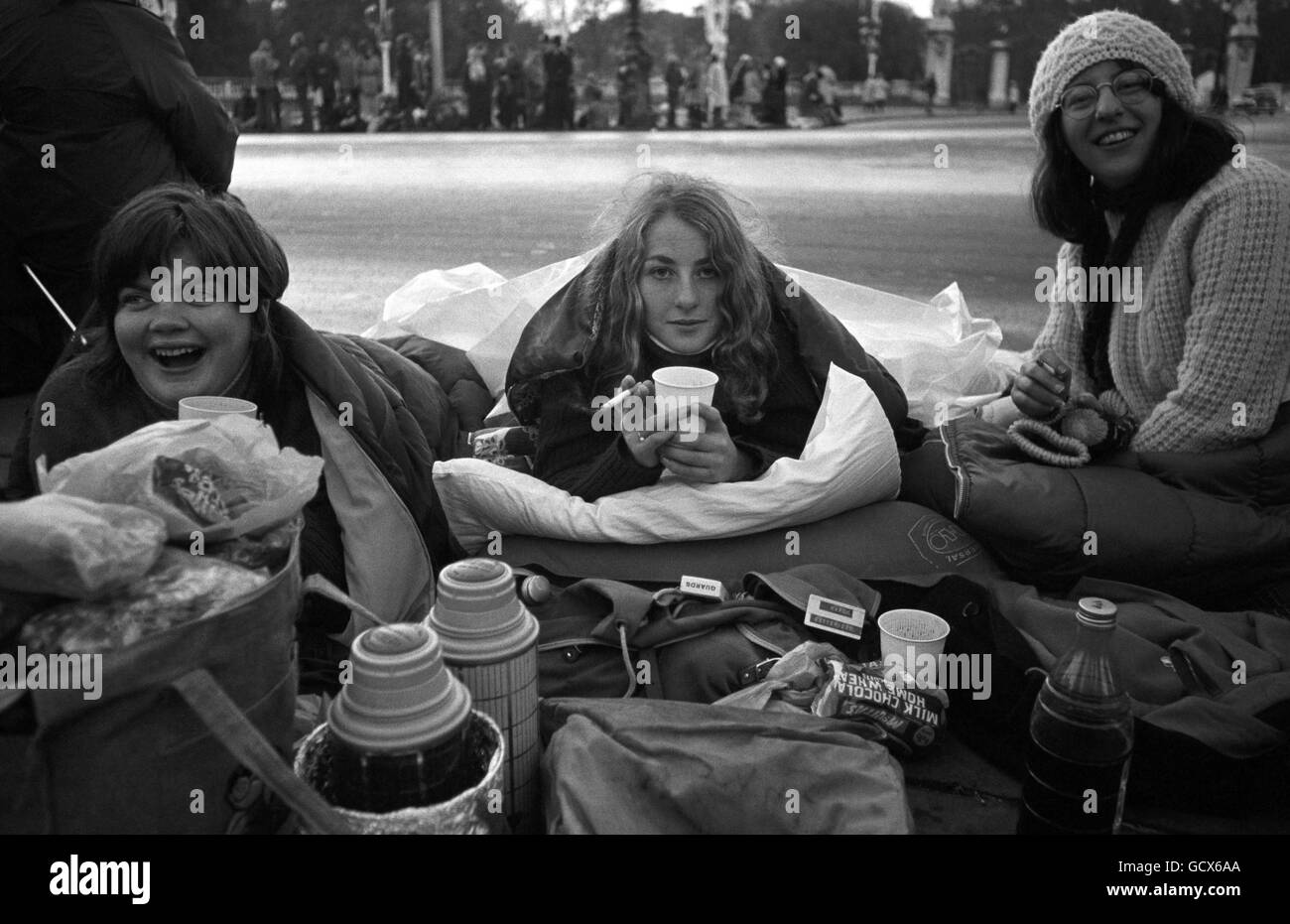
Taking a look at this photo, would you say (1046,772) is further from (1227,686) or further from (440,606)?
(440,606)

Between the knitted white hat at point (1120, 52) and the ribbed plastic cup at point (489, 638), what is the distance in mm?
2289

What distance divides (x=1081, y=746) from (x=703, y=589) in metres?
0.92

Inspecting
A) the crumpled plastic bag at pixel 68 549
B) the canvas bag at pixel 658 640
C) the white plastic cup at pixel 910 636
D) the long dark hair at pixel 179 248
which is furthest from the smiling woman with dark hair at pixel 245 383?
the white plastic cup at pixel 910 636

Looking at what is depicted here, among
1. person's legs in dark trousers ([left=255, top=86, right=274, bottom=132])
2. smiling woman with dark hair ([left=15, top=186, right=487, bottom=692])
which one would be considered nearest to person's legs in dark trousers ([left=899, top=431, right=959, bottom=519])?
smiling woman with dark hair ([left=15, top=186, right=487, bottom=692])

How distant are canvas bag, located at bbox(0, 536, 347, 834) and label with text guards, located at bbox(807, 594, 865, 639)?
1318 millimetres

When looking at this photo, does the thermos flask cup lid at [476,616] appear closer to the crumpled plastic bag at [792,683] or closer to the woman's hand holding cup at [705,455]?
the crumpled plastic bag at [792,683]

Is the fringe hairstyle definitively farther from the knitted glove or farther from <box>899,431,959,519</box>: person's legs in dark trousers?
the knitted glove

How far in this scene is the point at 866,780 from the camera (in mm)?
1850

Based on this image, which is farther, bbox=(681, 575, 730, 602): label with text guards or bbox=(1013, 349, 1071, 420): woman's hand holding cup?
bbox=(1013, 349, 1071, 420): woman's hand holding cup

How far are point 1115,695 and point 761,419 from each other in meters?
1.43

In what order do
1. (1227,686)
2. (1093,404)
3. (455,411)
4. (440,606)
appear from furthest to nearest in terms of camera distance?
(455,411) < (1093,404) < (1227,686) < (440,606)

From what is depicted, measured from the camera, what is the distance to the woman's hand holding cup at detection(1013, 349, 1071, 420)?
116 inches

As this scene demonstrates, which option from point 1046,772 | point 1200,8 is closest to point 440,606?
point 1046,772

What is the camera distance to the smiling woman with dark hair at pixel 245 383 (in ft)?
7.93
